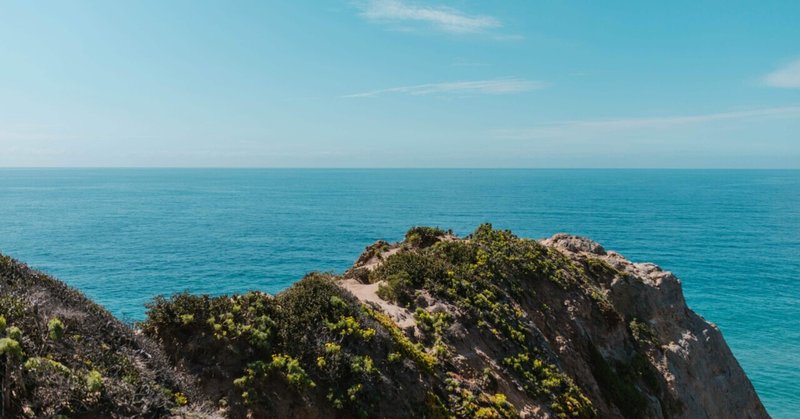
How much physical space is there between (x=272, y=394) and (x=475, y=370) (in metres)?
8.63

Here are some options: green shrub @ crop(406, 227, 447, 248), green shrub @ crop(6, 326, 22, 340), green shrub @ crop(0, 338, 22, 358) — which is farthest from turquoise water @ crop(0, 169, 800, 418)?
green shrub @ crop(0, 338, 22, 358)

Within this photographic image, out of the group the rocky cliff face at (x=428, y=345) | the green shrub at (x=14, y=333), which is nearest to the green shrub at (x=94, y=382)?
the rocky cliff face at (x=428, y=345)

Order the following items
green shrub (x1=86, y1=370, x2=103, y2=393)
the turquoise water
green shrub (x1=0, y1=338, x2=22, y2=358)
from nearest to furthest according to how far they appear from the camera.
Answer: green shrub (x1=0, y1=338, x2=22, y2=358) → green shrub (x1=86, y1=370, x2=103, y2=393) → the turquoise water

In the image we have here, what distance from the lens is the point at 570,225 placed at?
12419 centimetres

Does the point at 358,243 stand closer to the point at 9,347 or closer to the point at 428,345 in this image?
the point at 428,345

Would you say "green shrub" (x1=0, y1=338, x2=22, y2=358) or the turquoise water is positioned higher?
"green shrub" (x1=0, y1=338, x2=22, y2=358)

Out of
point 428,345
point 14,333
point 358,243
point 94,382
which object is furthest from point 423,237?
point 358,243

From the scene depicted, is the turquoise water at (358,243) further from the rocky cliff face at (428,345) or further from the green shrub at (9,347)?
the green shrub at (9,347)

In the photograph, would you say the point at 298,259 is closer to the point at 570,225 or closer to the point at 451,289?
the point at 451,289

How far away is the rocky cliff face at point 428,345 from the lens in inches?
515

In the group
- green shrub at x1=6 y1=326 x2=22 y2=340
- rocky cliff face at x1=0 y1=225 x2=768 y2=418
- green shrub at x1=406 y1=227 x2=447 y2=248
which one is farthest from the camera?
green shrub at x1=406 y1=227 x2=447 y2=248

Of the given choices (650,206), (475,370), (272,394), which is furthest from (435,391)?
(650,206)

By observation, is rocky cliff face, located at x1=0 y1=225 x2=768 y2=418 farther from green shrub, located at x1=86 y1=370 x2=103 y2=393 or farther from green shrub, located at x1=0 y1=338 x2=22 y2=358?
green shrub, located at x1=0 y1=338 x2=22 y2=358

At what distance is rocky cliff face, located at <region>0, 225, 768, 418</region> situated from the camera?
42.9ft
